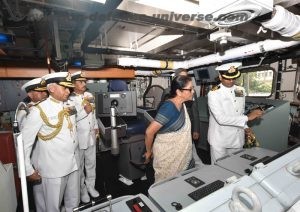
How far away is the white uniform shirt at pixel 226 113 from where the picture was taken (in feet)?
8.52

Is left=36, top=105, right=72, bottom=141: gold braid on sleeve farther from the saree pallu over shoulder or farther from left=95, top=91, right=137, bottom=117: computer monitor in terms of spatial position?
left=95, top=91, right=137, bottom=117: computer monitor

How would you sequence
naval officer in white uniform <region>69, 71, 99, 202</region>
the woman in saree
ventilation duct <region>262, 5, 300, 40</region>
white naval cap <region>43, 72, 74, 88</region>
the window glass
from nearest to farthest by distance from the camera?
ventilation duct <region>262, 5, 300, 40</region>
the woman in saree
white naval cap <region>43, 72, 74, 88</region>
naval officer in white uniform <region>69, 71, 99, 202</region>
the window glass

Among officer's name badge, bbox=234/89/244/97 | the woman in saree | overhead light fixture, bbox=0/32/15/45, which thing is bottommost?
the woman in saree

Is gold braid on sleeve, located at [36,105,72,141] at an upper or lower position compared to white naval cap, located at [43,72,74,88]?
lower

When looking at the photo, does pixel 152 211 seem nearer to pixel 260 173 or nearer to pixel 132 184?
pixel 260 173

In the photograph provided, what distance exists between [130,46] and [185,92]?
2.65 meters

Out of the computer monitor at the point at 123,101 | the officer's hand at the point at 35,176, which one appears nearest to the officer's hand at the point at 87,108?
the computer monitor at the point at 123,101

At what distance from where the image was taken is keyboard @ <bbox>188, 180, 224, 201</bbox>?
125cm

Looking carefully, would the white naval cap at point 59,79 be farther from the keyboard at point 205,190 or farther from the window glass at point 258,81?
the window glass at point 258,81

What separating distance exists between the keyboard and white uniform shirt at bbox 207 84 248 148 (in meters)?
1.27

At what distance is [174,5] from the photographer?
2045 millimetres

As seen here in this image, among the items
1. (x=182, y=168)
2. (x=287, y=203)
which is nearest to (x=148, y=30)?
(x=182, y=168)

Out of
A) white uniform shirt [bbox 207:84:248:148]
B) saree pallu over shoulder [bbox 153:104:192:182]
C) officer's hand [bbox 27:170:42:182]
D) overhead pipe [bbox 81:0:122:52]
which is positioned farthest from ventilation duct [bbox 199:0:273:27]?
officer's hand [bbox 27:170:42:182]

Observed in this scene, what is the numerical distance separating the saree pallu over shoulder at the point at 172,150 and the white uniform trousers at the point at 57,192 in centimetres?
99
